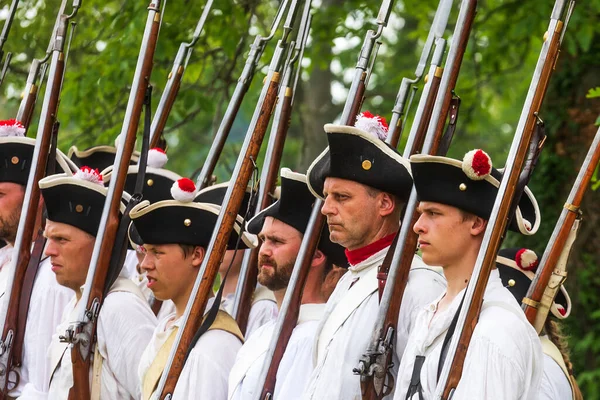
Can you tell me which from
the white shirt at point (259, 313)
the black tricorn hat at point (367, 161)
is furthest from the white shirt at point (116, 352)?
the black tricorn hat at point (367, 161)

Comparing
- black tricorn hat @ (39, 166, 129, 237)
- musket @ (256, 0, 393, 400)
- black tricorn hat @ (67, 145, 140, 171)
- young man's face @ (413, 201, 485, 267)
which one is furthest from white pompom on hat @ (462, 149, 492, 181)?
black tricorn hat @ (67, 145, 140, 171)

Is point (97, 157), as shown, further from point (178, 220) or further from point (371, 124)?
point (371, 124)

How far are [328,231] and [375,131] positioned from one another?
586 millimetres

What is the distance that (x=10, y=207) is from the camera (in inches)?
272

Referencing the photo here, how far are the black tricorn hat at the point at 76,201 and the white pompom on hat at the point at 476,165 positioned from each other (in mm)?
2541

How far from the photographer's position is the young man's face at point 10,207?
22.6ft

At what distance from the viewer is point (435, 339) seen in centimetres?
407

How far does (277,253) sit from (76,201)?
123cm

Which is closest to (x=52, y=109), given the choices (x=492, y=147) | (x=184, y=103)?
(x=184, y=103)

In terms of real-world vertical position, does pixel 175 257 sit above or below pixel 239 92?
below

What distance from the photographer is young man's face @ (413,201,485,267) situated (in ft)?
13.5

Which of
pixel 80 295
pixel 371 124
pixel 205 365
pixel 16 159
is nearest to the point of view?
pixel 371 124

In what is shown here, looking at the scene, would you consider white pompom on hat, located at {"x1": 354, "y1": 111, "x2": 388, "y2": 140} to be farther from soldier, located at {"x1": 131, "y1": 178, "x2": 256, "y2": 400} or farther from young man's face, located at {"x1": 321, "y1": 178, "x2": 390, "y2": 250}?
soldier, located at {"x1": 131, "y1": 178, "x2": 256, "y2": 400}

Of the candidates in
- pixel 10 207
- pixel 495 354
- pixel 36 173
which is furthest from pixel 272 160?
pixel 495 354
